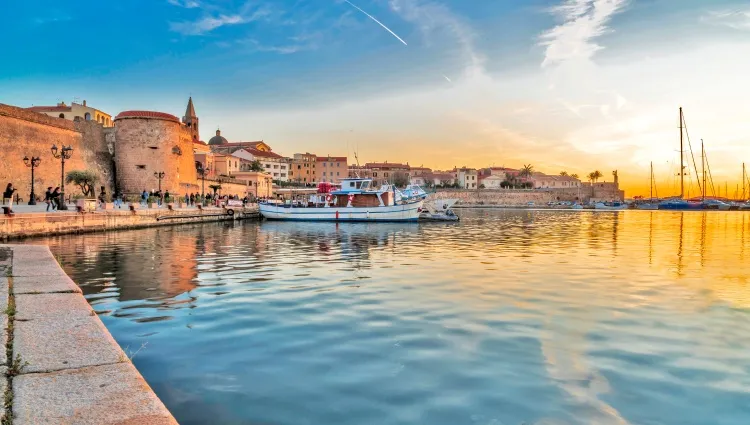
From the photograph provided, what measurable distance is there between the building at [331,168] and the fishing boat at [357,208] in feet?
239

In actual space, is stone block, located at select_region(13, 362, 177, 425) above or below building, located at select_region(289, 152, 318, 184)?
below

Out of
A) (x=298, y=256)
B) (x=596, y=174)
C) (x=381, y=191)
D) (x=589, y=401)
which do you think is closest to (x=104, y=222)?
(x=298, y=256)

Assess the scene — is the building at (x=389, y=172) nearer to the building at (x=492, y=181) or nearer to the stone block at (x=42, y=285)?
the building at (x=492, y=181)

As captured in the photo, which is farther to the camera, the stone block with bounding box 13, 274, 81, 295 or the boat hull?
the boat hull

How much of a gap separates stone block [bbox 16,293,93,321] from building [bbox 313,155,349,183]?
10811 centimetres

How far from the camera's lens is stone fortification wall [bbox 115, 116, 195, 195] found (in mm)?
44625

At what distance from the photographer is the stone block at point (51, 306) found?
14.7 feet

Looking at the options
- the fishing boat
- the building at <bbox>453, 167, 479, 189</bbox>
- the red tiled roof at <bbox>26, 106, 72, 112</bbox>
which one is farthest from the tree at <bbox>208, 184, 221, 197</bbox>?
the building at <bbox>453, 167, 479, 189</bbox>

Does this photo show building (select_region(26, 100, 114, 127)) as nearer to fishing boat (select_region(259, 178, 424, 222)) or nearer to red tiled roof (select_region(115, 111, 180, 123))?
red tiled roof (select_region(115, 111, 180, 123))

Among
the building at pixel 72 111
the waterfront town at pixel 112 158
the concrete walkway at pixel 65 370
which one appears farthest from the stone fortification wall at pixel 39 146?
the concrete walkway at pixel 65 370

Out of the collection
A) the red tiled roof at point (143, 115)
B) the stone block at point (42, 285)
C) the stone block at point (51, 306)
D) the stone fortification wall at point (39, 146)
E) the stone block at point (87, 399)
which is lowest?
the stone block at point (87, 399)

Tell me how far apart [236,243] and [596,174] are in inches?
5621

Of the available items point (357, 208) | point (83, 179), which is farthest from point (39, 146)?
point (357, 208)

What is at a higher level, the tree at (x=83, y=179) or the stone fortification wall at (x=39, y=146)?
the stone fortification wall at (x=39, y=146)
